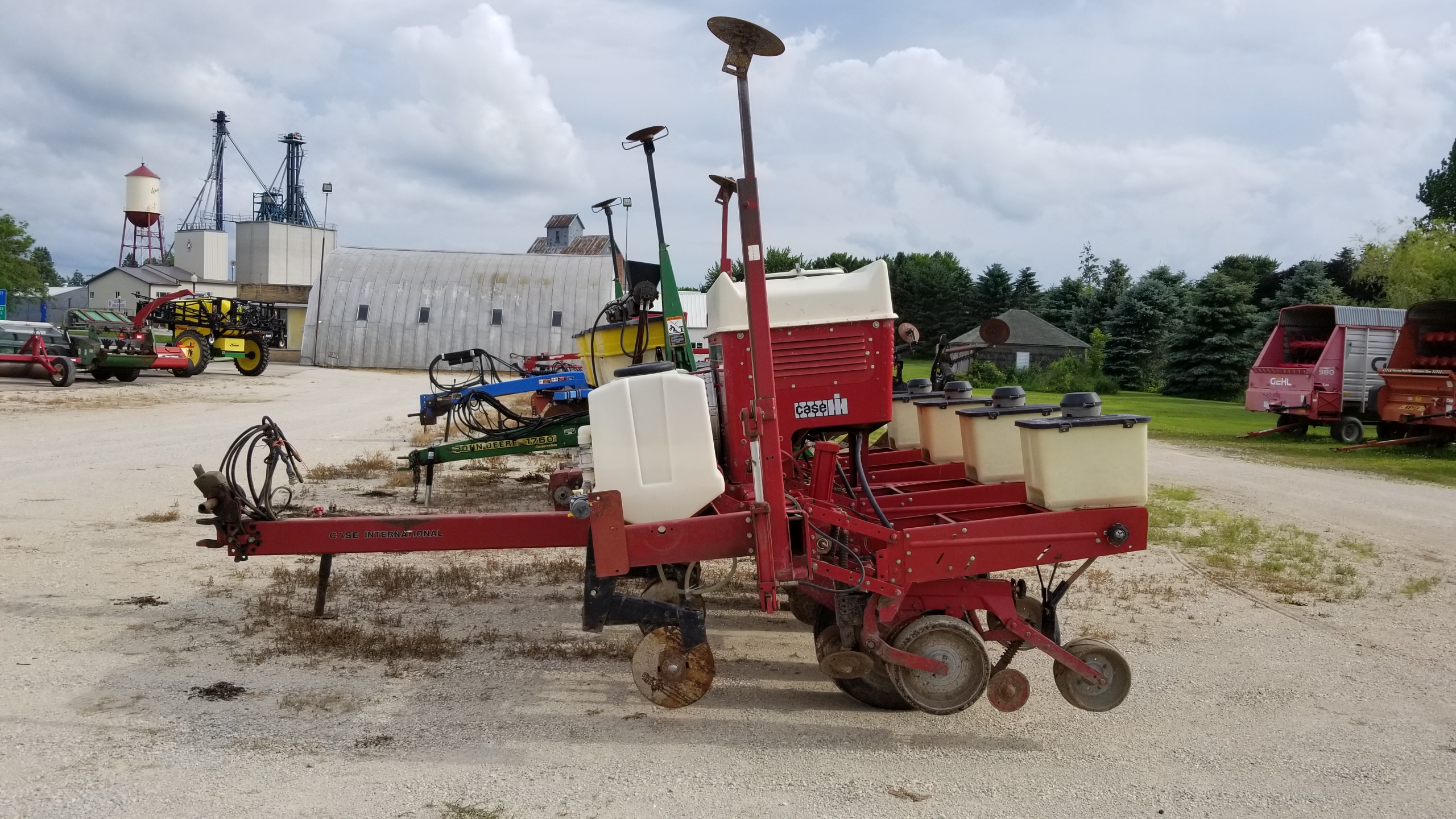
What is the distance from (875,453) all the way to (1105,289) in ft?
151

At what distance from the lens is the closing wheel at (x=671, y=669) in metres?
4.33

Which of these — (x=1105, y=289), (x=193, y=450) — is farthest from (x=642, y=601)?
(x=1105, y=289)

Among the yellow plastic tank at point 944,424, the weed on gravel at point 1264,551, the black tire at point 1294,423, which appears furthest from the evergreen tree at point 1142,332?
the yellow plastic tank at point 944,424

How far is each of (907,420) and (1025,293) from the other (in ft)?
172

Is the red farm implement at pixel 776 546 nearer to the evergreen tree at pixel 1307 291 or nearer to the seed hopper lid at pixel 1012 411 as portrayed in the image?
the seed hopper lid at pixel 1012 411

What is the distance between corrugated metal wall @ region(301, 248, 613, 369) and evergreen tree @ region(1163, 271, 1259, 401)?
69.0ft

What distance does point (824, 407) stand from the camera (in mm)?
5016

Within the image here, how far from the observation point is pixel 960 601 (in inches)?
174

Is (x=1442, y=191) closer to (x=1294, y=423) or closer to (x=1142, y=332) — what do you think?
(x=1142, y=332)

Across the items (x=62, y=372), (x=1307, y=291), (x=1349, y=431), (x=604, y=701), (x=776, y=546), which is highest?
(x=1307, y=291)

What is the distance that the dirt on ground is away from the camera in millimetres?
Answer: 3785

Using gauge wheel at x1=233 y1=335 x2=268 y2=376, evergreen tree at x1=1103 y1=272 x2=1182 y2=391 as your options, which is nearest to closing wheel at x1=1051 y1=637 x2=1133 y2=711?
gauge wheel at x1=233 y1=335 x2=268 y2=376

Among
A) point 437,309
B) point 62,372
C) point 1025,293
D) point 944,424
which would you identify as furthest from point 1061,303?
point 944,424

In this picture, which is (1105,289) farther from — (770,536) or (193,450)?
(770,536)
